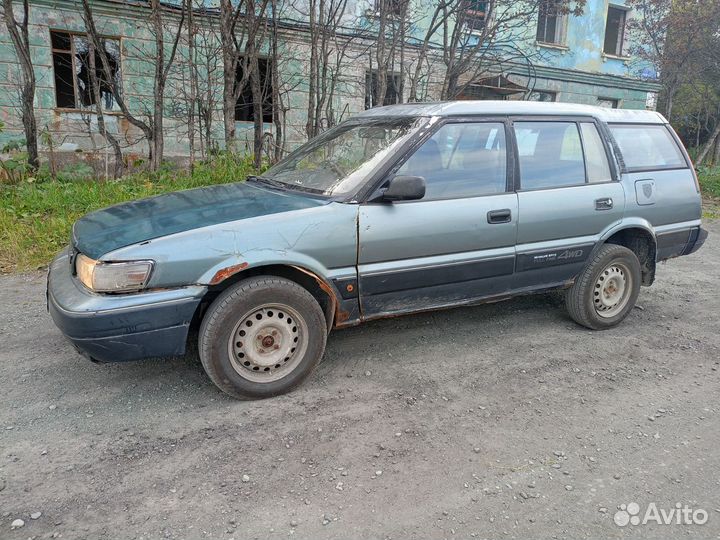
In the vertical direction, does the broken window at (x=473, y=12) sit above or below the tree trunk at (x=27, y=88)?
above

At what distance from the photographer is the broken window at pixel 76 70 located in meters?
11.9

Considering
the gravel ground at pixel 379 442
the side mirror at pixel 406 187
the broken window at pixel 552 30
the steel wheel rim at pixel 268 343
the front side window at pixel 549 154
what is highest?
the broken window at pixel 552 30

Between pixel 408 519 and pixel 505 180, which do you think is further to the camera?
pixel 505 180

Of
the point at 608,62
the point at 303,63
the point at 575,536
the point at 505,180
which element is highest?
the point at 608,62

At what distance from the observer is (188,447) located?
2.80 m

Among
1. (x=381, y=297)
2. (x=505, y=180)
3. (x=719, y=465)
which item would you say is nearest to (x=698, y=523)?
(x=719, y=465)

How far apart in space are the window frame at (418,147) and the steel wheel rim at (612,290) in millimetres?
1247

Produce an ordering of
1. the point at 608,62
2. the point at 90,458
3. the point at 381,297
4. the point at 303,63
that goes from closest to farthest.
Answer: the point at 90,458
the point at 381,297
the point at 303,63
the point at 608,62

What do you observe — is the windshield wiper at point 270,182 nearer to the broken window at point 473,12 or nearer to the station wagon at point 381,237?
the station wagon at point 381,237

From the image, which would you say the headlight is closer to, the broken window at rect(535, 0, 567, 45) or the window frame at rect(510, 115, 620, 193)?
the window frame at rect(510, 115, 620, 193)

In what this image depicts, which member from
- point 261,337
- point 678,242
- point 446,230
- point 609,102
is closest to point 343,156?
point 446,230

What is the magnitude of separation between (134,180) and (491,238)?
6.63 metres

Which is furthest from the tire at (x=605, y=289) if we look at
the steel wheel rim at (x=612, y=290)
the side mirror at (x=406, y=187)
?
the side mirror at (x=406, y=187)

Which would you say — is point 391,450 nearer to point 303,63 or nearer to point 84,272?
point 84,272
